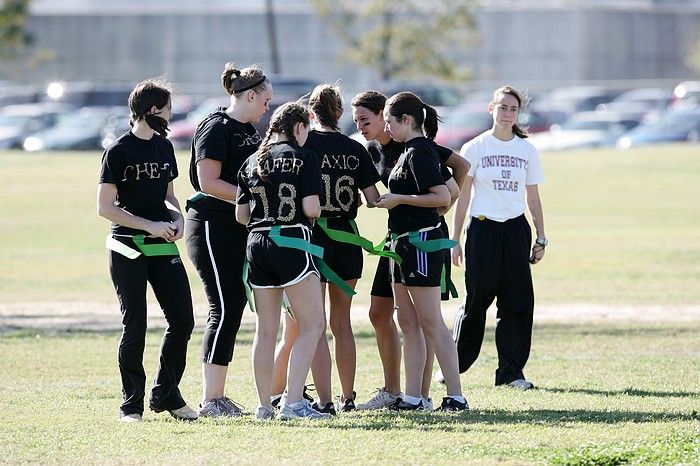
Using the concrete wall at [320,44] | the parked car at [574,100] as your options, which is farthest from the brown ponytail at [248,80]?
the concrete wall at [320,44]

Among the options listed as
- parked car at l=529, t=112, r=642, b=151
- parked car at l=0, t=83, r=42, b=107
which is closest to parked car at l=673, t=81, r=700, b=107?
parked car at l=529, t=112, r=642, b=151

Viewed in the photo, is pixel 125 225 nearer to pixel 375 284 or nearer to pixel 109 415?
pixel 109 415

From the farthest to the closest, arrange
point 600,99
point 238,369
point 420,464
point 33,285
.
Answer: point 600,99
point 33,285
point 238,369
point 420,464

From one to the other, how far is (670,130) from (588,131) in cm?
265

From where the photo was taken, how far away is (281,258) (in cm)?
718

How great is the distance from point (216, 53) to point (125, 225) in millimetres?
50390

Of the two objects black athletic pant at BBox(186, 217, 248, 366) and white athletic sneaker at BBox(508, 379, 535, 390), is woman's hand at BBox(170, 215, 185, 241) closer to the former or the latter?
black athletic pant at BBox(186, 217, 248, 366)

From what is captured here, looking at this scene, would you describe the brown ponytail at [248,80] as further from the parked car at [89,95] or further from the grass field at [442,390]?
the parked car at [89,95]

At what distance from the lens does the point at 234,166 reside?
7613 mm

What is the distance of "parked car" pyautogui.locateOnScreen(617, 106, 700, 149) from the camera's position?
37.6 meters

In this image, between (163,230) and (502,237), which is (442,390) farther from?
(163,230)

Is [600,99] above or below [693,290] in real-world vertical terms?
above

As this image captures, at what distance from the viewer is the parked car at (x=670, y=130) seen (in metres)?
37.6

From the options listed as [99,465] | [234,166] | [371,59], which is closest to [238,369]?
[234,166]
